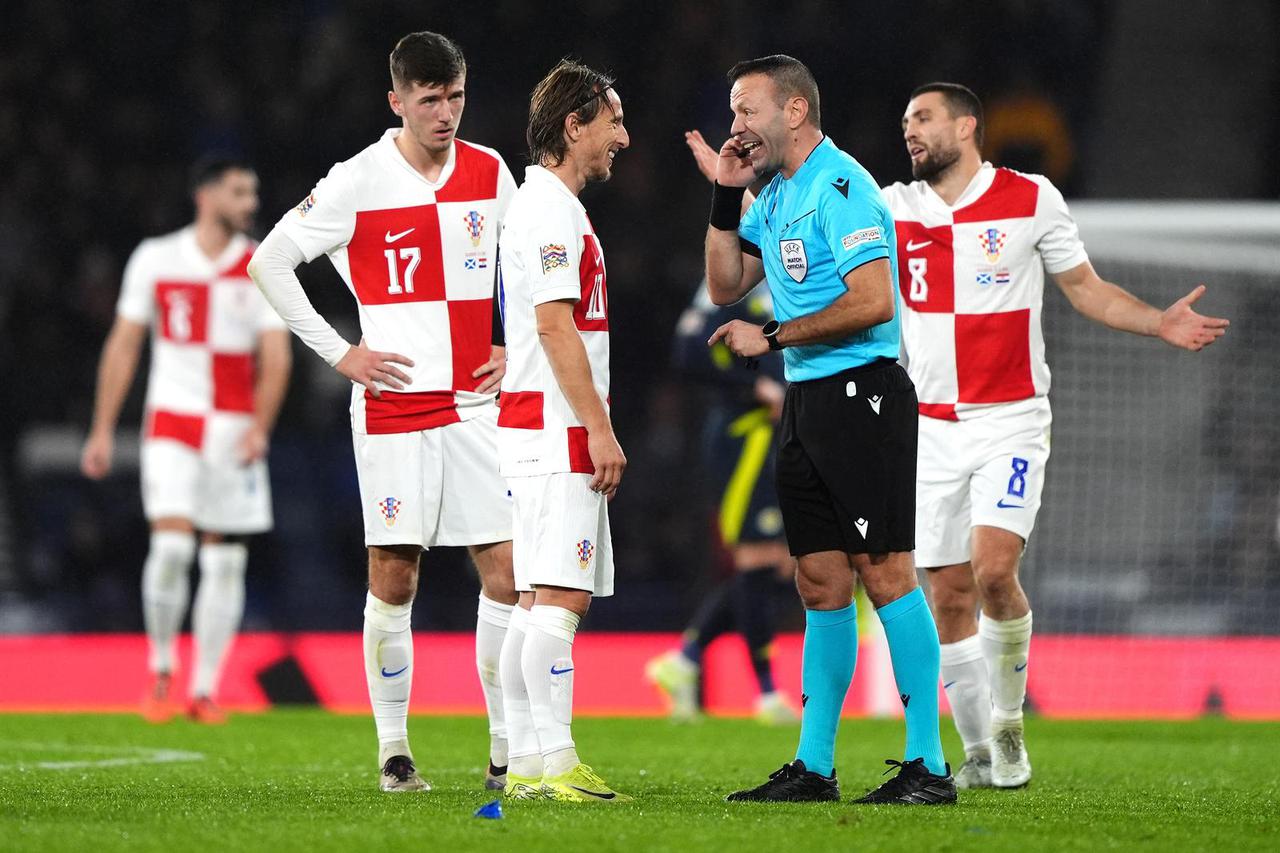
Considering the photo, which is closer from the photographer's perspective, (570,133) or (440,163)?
(570,133)

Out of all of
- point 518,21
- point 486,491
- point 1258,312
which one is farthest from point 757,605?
point 518,21

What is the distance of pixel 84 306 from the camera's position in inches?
571

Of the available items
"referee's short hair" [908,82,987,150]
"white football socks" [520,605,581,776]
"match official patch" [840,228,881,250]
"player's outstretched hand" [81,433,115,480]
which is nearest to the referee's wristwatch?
"match official patch" [840,228,881,250]

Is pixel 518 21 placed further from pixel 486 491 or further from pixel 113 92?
pixel 486 491

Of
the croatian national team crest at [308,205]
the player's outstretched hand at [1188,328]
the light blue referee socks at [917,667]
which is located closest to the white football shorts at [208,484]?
the croatian national team crest at [308,205]

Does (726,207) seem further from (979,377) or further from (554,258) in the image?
(979,377)

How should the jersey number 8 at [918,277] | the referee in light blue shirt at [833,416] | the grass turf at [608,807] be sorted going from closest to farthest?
the grass turf at [608,807] → the referee in light blue shirt at [833,416] → the jersey number 8 at [918,277]

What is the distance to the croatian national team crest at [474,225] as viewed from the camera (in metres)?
5.02

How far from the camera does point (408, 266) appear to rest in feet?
16.3

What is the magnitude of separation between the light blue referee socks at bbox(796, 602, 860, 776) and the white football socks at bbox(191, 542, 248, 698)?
450cm

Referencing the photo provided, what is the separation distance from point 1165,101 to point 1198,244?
6.77 m

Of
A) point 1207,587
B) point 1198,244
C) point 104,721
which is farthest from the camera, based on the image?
point 1207,587

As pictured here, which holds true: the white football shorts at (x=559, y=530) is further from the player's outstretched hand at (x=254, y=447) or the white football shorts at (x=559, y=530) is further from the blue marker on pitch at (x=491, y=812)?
the player's outstretched hand at (x=254, y=447)

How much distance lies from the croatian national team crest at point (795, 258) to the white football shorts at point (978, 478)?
1.11 m
